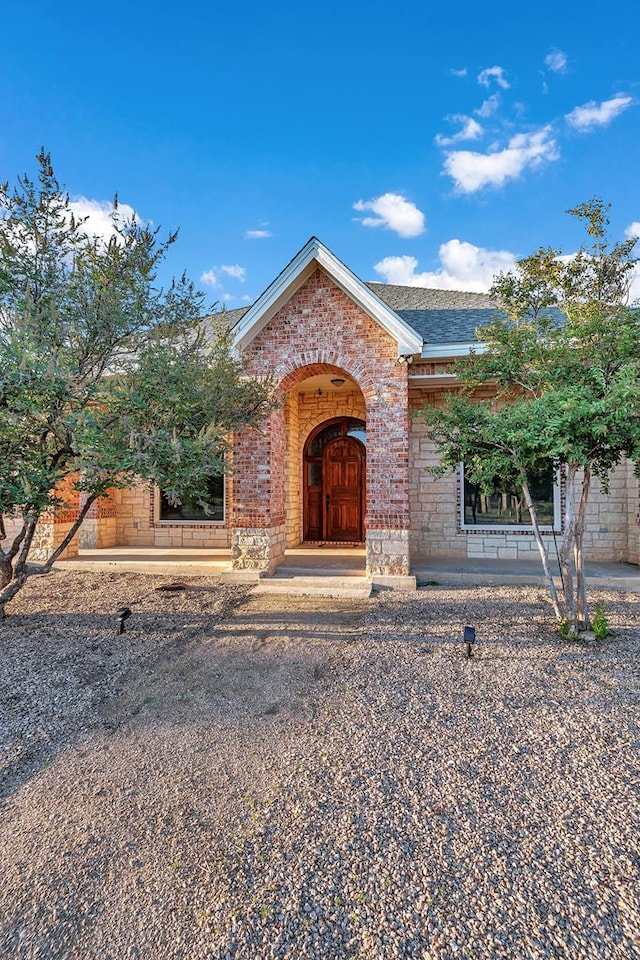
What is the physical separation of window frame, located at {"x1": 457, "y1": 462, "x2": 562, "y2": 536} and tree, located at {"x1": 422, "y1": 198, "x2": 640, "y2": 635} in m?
4.08

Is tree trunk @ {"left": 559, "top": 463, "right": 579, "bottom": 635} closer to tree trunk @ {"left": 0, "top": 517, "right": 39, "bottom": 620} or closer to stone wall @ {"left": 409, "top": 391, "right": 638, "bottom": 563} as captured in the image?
stone wall @ {"left": 409, "top": 391, "right": 638, "bottom": 563}

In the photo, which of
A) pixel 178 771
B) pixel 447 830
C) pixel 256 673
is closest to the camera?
pixel 447 830

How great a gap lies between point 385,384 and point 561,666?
4927 millimetres

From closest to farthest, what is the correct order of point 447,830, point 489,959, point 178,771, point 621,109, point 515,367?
point 489,959 → point 447,830 → point 178,771 → point 515,367 → point 621,109

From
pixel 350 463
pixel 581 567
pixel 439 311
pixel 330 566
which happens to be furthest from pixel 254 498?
pixel 439 311

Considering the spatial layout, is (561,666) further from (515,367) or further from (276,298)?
(276,298)

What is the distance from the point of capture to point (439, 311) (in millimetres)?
10758

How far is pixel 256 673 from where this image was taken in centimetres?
438

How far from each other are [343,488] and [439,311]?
4944 millimetres

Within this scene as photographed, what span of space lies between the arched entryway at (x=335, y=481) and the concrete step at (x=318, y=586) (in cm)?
354

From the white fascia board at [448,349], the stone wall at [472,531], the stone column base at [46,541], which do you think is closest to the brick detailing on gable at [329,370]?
the white fascia board at [448,349]

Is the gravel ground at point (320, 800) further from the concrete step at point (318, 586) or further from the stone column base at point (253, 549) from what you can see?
the stone column base at point (253, 549)

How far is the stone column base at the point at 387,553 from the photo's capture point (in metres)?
7.55

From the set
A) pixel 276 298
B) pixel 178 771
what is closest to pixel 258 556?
pixel 276 298
